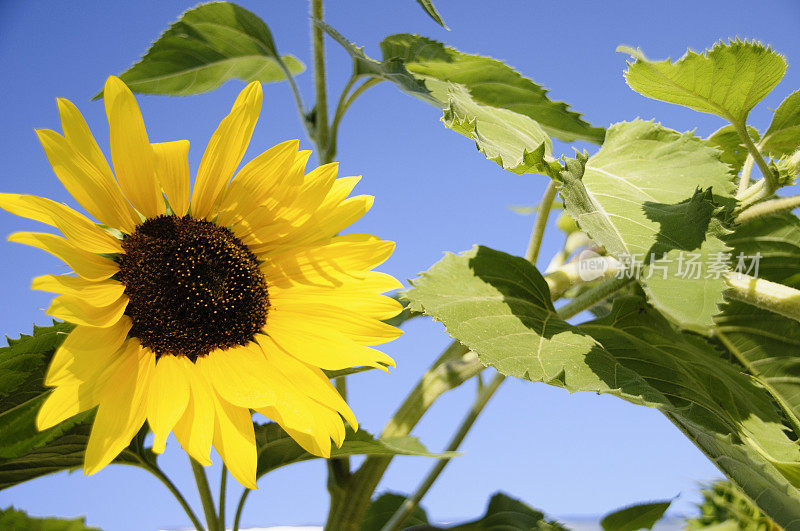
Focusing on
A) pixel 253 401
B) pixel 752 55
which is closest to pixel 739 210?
pixel 752 55

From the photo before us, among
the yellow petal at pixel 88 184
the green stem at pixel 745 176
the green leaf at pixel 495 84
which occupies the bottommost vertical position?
the yellow petal at pixel 88 184

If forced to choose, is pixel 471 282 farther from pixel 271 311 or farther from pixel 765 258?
pixel 765 258

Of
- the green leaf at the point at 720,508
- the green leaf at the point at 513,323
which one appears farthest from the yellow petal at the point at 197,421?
the green leaf at the point at 720,508

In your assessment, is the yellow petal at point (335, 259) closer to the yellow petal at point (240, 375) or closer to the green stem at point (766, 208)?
the yellow petal at point (240, 375)

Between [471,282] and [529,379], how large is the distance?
0.09 meters

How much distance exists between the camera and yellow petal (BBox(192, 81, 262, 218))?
29 centimetres

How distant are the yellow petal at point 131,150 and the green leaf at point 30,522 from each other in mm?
123

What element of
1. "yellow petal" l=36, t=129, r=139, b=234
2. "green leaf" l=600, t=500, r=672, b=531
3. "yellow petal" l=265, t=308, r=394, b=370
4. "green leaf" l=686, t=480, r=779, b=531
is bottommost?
"green leaf" l=686, t=480, r=779, b=531

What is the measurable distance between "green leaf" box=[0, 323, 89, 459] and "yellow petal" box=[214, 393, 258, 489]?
7 cm

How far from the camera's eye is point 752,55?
378 mm

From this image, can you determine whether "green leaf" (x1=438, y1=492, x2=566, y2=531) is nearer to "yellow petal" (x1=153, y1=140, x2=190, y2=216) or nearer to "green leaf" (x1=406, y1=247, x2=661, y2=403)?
"green leaf" (x1=406, y1=247, x2=661, y2=403)

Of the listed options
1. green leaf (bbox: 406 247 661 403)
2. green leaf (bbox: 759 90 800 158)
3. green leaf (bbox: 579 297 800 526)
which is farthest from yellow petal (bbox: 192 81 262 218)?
green leaf (bbox: 759 90 800 158)

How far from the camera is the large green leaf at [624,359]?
338mm

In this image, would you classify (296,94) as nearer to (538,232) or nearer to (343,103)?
(343,103)
